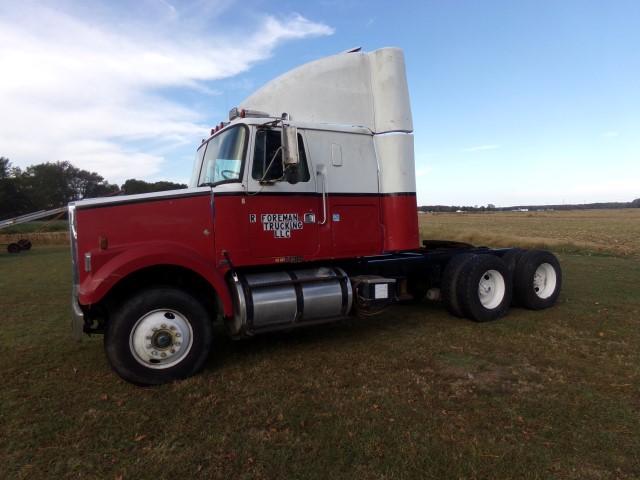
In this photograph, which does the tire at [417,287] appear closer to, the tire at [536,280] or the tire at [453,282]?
the tire at [453,282]

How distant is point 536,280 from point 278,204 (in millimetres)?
5120

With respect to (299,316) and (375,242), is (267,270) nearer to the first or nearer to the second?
(299,316)

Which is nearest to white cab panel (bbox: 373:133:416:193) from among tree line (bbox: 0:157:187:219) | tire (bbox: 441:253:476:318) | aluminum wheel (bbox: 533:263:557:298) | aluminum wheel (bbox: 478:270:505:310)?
tire (bbox: 441:253:476:318)

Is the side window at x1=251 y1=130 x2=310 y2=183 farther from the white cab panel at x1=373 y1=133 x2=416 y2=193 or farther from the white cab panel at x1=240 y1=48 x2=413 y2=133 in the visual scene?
the white cab panel at x1=373 y1=133 x2=416 y2=193

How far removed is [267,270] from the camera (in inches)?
227

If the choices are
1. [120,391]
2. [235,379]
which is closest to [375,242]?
[235,379]

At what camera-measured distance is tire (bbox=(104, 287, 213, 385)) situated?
457cm

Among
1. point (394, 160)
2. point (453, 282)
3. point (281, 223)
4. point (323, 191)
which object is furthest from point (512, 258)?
point (281, 223)

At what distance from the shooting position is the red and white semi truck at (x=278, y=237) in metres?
4.73

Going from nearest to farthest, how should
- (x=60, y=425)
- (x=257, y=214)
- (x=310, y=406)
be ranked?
(x=60, y=425) → (x=310, y=406) → (x=257, y=214)

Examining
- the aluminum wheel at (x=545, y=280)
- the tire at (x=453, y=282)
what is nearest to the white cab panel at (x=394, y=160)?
the tire at (x=453, y=282)

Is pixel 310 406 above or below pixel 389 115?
below

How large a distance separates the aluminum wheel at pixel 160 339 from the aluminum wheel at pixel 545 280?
6.11m

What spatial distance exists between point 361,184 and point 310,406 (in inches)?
123
